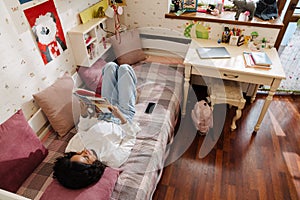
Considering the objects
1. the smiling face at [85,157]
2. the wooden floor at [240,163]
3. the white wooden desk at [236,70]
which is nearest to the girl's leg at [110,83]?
the smiling face at [85,157]

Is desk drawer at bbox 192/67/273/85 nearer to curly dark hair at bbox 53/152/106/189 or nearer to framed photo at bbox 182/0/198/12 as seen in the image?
framed photo at bbox 182/0/198/12

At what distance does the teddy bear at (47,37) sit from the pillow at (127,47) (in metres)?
0.71

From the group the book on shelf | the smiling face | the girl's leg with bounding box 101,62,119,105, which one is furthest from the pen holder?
the smiling face

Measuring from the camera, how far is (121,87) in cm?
181

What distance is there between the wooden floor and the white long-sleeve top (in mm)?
520

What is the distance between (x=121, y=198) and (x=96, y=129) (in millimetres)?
496

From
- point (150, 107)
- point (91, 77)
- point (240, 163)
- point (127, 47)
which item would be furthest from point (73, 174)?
point (127, 47)

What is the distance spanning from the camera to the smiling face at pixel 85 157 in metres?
1.29

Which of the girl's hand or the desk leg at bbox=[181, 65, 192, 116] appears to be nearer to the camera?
the girl's hand

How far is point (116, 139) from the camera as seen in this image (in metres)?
1.58

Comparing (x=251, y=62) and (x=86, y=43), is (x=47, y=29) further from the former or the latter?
(x=251, y=62)

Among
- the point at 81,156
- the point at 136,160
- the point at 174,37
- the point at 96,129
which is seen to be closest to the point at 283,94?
the point at 174,37

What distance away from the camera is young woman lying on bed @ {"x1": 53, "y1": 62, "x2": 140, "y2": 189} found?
4.04 feet

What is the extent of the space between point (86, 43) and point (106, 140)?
1015mm
